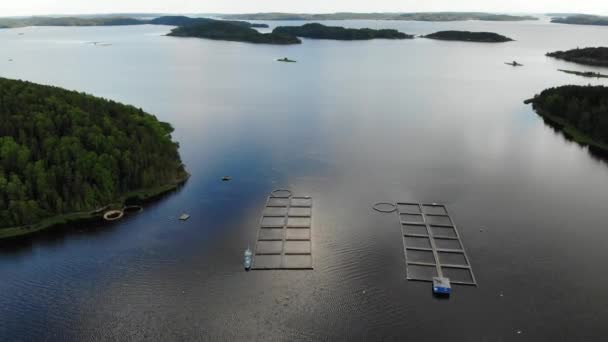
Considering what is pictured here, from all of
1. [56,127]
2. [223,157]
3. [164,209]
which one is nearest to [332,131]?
[223,157]

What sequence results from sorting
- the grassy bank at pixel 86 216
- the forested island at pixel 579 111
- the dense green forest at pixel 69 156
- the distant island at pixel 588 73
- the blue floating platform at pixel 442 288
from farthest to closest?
the distant island at pixel 588 73 → the forested island at pixel 579 111 → the dense green forest at pixel 69 156 → the grassy bank at pixel 86 216 → the blue floating platform at pixel 442 288

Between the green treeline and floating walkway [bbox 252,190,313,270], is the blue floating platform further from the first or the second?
the green treeline

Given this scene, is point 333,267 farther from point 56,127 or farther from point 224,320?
point 56,127

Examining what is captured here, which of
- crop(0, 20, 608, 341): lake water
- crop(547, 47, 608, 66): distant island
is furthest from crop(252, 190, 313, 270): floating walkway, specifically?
crop(547, 47, 608, 66): distant island

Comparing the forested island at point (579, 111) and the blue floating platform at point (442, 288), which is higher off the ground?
the forested island at point (579, 111)

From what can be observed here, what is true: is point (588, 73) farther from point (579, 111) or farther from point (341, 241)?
point (341, 241)

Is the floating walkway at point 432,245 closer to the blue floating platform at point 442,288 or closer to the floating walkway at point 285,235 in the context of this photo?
the blue floating platform at point 442,288

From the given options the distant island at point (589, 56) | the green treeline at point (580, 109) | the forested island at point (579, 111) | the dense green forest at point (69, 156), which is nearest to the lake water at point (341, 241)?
the forested island at point (579, 111)
